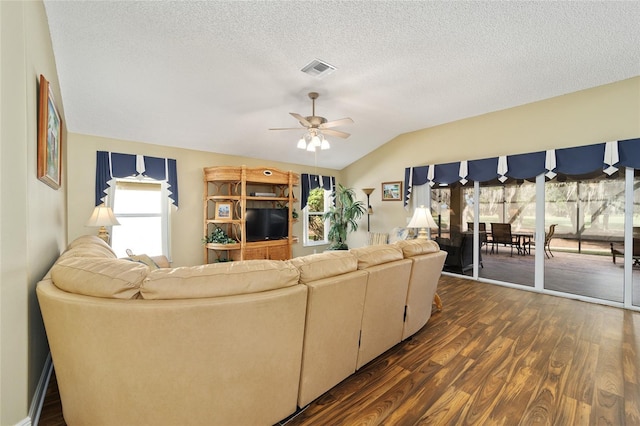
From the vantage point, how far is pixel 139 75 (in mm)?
3000

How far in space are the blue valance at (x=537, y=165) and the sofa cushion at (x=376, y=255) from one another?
3399 mm

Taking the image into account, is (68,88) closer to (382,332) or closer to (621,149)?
(382,332)

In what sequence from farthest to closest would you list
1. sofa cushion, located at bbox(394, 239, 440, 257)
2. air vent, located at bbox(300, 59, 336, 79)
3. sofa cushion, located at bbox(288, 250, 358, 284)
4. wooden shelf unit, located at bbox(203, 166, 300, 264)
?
wooden shelf unit, located at bbox(203, 166, 300, 264) → air vent, located at bbox(300, 59, 336, 79) → sofa cushion, located at bbox(394, 239, 440, 257) → sofa cushion, located at bbox(288, 250, 358, 284)

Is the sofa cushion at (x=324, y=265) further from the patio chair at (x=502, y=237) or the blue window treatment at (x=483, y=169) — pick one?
the patio chair at (x=502, y=237)

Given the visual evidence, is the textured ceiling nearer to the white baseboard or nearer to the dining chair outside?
the dining chair outside

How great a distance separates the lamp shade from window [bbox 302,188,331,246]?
4.04 meters

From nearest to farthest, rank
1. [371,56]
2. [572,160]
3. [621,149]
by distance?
[371,56] < [621,149] < [572,160]

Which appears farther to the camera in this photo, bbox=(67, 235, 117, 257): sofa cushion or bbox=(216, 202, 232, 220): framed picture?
bbox=(216, 202, 232, 220): framed picture

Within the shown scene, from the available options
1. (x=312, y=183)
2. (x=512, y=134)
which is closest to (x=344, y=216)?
(x=312, y=183)

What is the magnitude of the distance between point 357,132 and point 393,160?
131cm

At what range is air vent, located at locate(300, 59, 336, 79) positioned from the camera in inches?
119

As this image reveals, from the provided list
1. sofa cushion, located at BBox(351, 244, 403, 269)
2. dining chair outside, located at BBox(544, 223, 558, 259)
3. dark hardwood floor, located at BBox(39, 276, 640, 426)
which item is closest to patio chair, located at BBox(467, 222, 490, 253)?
dining chair outside, located at BBox(544, 223, 558, 259)

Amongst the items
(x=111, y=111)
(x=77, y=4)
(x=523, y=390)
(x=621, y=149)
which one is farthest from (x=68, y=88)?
(x=621, y=149)

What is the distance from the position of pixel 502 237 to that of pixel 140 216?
253 inches
